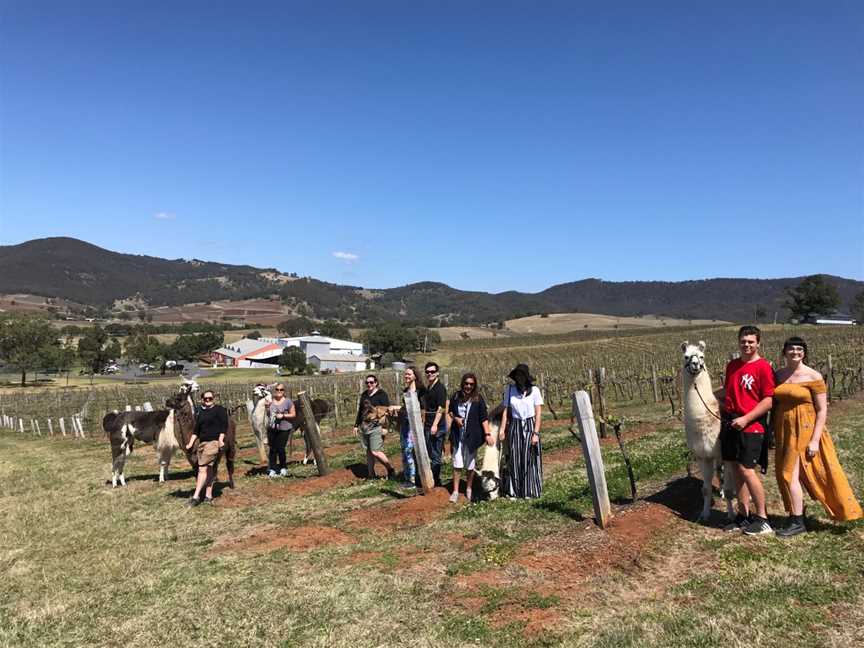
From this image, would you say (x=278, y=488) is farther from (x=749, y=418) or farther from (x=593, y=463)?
(x=749, y=418)

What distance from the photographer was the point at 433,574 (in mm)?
6188

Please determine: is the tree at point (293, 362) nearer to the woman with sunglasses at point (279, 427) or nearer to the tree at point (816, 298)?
the woman with sunglasses at point (279, 427)

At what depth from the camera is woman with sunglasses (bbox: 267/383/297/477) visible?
12.1 meters

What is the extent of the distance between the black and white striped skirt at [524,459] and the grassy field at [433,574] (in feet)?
1.27

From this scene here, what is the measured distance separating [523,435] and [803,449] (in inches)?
137

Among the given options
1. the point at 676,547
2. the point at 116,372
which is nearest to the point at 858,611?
the point at 676,547

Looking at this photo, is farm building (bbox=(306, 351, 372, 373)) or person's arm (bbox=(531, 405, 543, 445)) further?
farm building (bbox=(306, 351, 372, 373))

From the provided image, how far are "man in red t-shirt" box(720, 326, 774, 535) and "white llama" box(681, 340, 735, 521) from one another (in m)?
0.20

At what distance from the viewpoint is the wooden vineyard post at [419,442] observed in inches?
363

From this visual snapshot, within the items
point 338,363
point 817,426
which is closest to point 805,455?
point 817,426

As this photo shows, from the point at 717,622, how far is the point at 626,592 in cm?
86

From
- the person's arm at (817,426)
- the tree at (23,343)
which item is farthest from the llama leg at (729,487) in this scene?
the tree at (23,343)

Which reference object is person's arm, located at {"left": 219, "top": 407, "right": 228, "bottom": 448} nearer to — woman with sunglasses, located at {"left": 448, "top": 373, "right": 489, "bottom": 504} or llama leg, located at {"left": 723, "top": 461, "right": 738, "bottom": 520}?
woman with sunglasses, located at {"left": 448, "top": 373, "right": 489, "bottom": 504}

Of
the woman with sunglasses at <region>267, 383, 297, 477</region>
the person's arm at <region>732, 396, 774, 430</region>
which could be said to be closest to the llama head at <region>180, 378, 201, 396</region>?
the woman with sunglasses at <region>267, 383, 297, 477</region>
